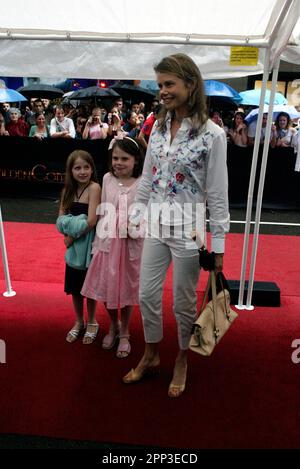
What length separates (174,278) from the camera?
233 cm

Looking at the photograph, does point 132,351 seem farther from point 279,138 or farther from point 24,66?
point 279,138

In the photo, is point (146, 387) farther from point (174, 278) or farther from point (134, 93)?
point (134, 93)

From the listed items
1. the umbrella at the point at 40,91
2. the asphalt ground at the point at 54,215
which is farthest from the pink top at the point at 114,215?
the umbrella at the point at 40,91

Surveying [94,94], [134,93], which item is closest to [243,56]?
[94,94]

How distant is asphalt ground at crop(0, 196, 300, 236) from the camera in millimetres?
6511

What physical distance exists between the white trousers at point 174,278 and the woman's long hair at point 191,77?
2.10 ft

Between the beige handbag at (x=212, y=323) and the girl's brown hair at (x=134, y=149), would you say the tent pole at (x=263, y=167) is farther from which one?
the beige handbag at (x=212, y=323)

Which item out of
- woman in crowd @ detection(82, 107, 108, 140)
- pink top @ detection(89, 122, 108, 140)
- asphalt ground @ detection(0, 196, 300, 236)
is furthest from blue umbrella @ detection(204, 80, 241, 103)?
asphalt ground @ detection(0, 196, 300, 236)

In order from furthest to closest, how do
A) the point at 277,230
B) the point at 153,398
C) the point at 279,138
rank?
the point at 279,138
the point at 277,230
the point at 153,398

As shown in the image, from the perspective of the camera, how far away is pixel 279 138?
313 inches

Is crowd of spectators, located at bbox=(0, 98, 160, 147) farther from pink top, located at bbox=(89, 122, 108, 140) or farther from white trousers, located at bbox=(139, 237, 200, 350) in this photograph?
white trousers, located at bbox=(139, 237, 200, 350)

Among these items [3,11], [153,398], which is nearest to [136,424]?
[153,398]

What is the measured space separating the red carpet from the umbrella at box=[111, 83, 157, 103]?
366 inches
